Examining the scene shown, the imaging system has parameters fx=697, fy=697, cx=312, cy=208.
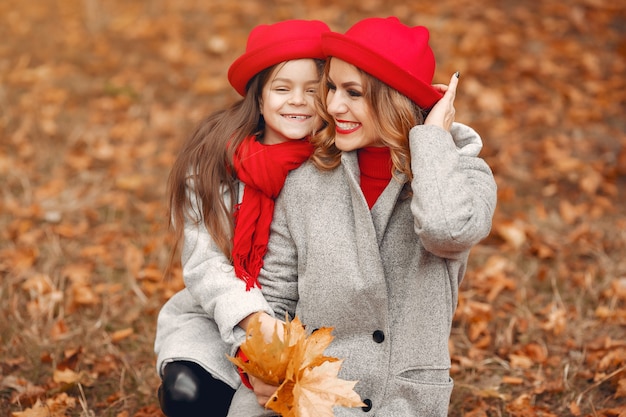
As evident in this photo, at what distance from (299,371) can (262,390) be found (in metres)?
0.30

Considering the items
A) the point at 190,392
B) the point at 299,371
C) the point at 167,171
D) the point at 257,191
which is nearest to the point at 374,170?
the point at 257,191

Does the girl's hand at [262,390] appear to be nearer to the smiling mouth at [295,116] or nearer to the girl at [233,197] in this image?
the girl at [233,197]

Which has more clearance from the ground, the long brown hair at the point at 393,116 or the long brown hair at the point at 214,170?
the long brown hair at the point at 393,116

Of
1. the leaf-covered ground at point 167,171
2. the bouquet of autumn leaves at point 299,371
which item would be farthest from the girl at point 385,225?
the leaf-covered ground at point 167,171

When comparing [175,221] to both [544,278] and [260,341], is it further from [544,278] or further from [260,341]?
[544,278]

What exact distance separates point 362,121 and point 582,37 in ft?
16.7

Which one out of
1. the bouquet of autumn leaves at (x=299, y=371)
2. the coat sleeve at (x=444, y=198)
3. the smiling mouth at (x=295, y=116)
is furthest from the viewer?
the smiling mouth at (x=295, y=116)

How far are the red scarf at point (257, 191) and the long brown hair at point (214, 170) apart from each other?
5 cm

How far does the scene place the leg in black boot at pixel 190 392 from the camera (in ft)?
7.71

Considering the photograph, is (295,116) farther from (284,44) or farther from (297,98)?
(284,44)

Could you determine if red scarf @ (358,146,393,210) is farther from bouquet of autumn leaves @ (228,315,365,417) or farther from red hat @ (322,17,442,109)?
bouquet of autumn leaves @ (228,315,365,417)

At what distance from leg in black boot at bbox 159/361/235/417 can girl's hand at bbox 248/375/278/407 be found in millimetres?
236

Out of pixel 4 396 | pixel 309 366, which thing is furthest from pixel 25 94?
pixel 309 366

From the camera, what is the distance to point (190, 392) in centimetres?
235
